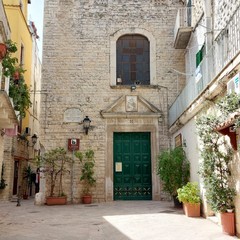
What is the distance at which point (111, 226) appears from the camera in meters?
7.48

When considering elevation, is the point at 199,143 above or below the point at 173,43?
below

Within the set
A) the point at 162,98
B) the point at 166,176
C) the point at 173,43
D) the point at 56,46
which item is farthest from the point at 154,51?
the point at 166,176

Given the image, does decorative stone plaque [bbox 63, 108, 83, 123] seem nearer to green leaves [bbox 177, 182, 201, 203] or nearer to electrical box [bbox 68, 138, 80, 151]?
electrical box [bbox 68, 138, 80, 151]

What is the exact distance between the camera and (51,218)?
347 inches

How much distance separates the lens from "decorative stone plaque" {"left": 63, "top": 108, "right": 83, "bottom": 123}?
13.5 m

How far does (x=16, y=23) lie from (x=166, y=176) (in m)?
11.8

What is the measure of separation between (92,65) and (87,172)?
4363 millimetres

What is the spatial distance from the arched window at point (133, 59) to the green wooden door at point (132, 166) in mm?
2325

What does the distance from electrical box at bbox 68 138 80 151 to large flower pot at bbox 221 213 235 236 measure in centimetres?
768

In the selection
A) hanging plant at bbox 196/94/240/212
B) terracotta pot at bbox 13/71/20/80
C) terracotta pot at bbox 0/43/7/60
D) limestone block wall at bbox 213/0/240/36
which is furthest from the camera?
terracotta pot at bbox 13/71/20/80

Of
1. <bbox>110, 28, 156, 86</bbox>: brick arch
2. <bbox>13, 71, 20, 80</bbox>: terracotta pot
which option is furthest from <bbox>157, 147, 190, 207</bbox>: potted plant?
<bbox>13, 71, 20, 80</bbox>: terracotta pot

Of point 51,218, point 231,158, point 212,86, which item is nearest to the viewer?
point 231,158

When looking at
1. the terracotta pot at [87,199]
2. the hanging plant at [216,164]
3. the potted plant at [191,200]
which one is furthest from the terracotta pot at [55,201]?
the hanging plant at [216,164]

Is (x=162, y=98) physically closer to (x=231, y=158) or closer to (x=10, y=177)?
(x=231, y=158)
